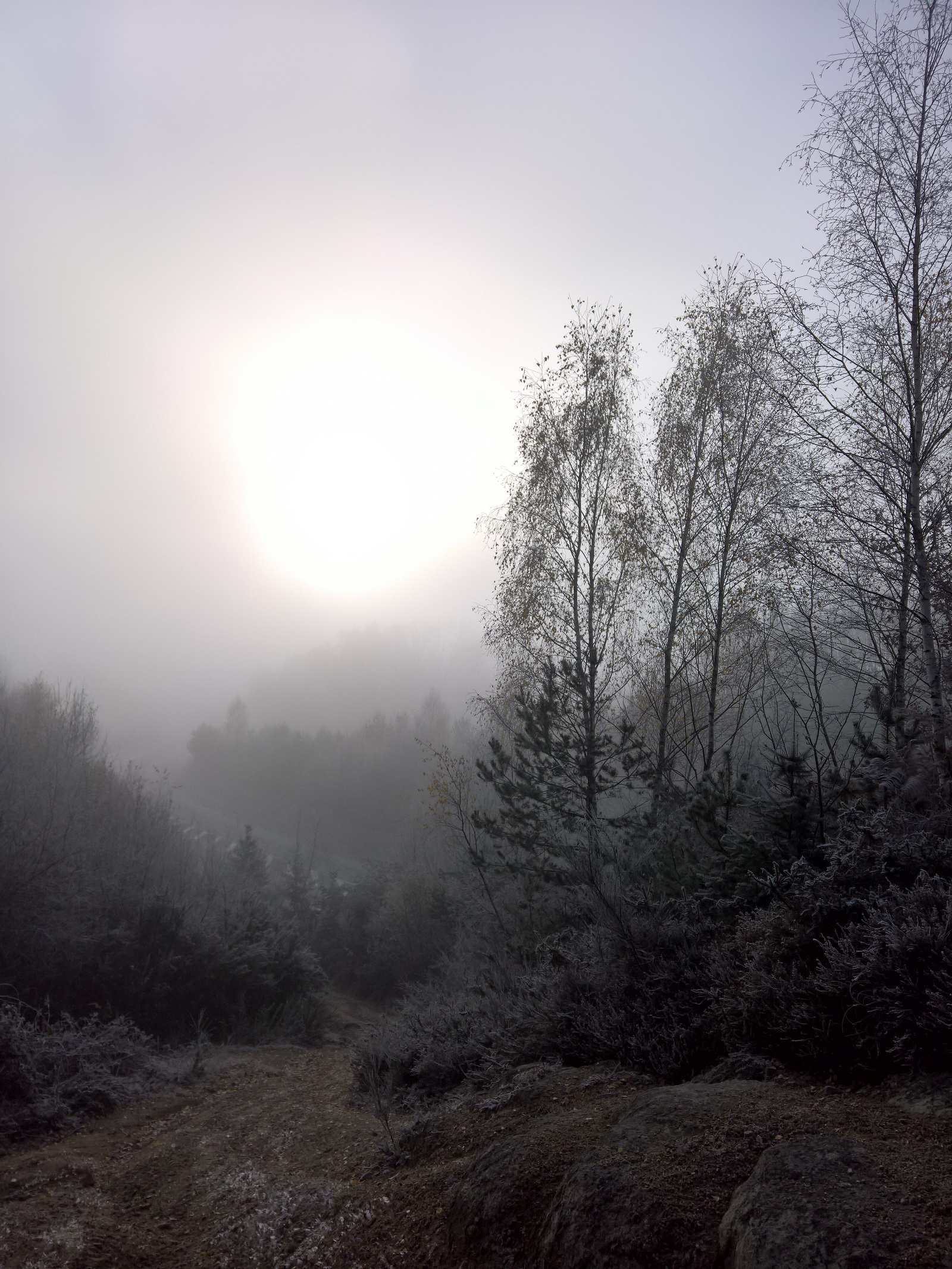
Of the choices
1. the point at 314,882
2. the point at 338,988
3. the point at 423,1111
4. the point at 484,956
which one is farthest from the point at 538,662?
the point at 314,882

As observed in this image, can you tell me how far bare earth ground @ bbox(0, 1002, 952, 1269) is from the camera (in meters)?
3.06

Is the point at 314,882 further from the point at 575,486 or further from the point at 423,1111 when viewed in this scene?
the point at 423,1111

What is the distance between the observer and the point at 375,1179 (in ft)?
16.0

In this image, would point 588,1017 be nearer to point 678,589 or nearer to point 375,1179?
point 375,1179

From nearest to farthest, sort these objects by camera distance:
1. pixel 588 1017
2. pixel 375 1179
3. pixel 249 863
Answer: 1. pixel 375 1179
2. pixel 588 1017
3. pixel 249 863

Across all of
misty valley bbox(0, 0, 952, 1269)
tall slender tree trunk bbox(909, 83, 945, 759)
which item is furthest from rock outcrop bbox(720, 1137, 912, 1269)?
tall slender tree trunk bbox(909, 83, 945, 759)

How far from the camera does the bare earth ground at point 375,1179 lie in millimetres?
3057

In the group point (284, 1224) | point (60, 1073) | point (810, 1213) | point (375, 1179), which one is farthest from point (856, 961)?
point (60, 1073)

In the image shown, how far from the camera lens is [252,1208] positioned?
16.2 ft

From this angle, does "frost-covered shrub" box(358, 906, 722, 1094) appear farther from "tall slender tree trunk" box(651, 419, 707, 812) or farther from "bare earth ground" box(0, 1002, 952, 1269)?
"tall slender tree trunk" box(651, 419, 707, 812)

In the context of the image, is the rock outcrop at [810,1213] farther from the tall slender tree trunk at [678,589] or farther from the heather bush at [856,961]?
the tall slender tree trunk at [678,589]

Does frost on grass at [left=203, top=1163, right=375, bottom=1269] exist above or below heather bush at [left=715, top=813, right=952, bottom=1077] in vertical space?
below

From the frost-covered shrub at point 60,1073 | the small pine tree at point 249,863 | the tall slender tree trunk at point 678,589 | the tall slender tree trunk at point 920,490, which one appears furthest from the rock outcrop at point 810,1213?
the small pine tree at point 249,863

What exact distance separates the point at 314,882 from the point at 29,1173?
2854cm
